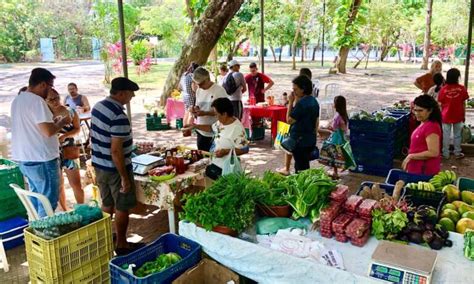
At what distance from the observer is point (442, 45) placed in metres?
32.4

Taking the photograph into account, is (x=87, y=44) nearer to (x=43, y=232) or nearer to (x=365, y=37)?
(x=365, y=37)

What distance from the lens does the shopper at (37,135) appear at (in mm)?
3633

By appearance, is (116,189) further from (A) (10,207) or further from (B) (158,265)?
(A) (10,207)

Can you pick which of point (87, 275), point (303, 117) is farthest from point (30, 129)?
point (303, 117)

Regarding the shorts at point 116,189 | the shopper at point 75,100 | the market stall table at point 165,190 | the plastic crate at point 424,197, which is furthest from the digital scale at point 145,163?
the shopper at point 75,100

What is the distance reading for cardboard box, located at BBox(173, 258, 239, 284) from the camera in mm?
2734

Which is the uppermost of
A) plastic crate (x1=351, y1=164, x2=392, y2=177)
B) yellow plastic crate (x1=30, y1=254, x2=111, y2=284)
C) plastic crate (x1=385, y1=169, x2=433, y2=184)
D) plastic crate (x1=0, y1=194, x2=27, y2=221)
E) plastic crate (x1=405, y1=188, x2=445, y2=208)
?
plastic crate (x1=405, y1=188, x2=445, y2=208)

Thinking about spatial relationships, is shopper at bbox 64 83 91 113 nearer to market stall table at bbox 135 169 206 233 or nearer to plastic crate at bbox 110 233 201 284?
market stall table at bbox 135 169 206 233

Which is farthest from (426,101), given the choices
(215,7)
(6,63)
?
(6,63)

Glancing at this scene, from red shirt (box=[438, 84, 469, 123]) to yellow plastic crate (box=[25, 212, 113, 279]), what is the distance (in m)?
6.02

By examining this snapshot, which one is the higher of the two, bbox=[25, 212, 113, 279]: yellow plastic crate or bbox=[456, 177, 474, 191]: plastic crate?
bbox=[456, 177, 474, 191]: plastic crate

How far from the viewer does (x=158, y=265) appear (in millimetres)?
2873

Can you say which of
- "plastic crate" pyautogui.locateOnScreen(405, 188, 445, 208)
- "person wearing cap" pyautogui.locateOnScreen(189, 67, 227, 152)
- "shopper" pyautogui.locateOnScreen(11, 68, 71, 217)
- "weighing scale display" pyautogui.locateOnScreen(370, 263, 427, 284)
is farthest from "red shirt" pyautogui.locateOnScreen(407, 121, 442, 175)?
"shopper" pyautogui.locateOnScreen(11, 68, 71, 217)

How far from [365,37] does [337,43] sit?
27.8ft
